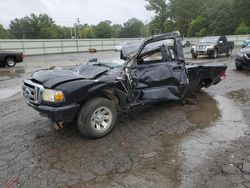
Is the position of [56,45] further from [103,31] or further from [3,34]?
[3,34]

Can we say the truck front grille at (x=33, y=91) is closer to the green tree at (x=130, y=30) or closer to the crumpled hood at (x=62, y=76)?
the crumpled hood at (x=62, y=76)

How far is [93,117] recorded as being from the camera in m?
4.35

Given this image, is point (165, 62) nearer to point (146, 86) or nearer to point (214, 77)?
point (146, 86)

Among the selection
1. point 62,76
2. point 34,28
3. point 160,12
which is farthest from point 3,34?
point 62,76

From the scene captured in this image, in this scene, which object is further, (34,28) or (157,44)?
(34,28)

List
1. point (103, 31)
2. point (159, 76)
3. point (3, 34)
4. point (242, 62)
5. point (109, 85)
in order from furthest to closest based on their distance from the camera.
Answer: point (103, 31) < point (3, 34) < point (242, 62) < point (159, 76) < point (109, 85)

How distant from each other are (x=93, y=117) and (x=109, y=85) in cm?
64

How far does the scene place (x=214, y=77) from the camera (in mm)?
7109

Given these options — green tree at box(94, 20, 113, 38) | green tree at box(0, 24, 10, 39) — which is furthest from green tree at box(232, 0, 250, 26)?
green tree at box(0, 24, 10, 39)

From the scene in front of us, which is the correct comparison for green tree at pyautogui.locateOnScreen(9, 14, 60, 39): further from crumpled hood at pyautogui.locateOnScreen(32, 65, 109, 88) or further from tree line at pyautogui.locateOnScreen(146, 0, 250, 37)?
crumpled hood at pyautogui.locateOnScreen(32, 65, 109, 88)

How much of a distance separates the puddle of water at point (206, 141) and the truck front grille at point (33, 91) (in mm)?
2487

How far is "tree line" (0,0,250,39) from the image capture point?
5959cm

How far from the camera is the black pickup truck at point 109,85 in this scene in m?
4.09

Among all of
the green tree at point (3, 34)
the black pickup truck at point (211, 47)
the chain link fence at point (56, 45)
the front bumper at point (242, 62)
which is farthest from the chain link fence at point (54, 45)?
the green tree at point (3, 34)
